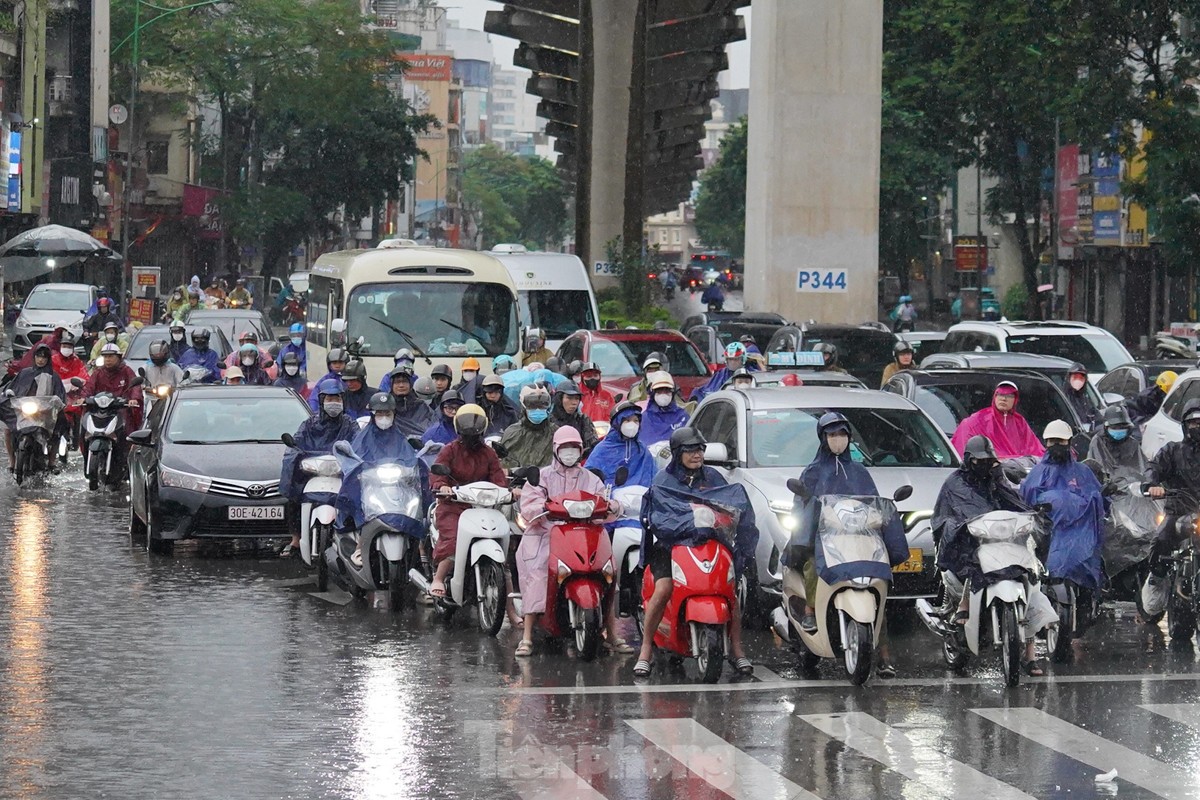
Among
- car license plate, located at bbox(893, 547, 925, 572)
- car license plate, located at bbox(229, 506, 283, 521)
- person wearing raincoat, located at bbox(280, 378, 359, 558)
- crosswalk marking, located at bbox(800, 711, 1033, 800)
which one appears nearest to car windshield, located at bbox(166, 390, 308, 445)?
car license plate, located at bbox(229, 506, 283, 521)

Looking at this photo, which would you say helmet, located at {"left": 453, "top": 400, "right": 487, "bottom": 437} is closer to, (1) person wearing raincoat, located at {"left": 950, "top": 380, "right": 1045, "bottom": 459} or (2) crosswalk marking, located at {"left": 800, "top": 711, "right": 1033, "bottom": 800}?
(2) crosswalk marking, located at {"left": 800, "top": 711, "right": 1033, "bottom": 800}

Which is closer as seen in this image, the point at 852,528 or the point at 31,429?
the point at 852,528

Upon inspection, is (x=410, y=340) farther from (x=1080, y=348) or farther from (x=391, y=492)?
A: (x=391, y=492)

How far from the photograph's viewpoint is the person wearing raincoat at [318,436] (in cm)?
1653

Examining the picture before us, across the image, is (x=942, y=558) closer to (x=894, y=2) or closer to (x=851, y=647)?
(x=851, y=647)

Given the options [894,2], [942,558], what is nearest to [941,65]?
[894,2]

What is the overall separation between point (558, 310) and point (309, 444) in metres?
17.3

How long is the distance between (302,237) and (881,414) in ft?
→ 242

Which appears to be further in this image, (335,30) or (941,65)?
(335,30)

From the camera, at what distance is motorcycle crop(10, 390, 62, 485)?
78.1ft

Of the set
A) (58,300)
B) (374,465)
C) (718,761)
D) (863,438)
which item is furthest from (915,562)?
(58,300)

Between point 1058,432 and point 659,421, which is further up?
point 1058,432

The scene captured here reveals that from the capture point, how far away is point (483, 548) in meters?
13.3

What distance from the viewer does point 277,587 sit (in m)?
16.0
